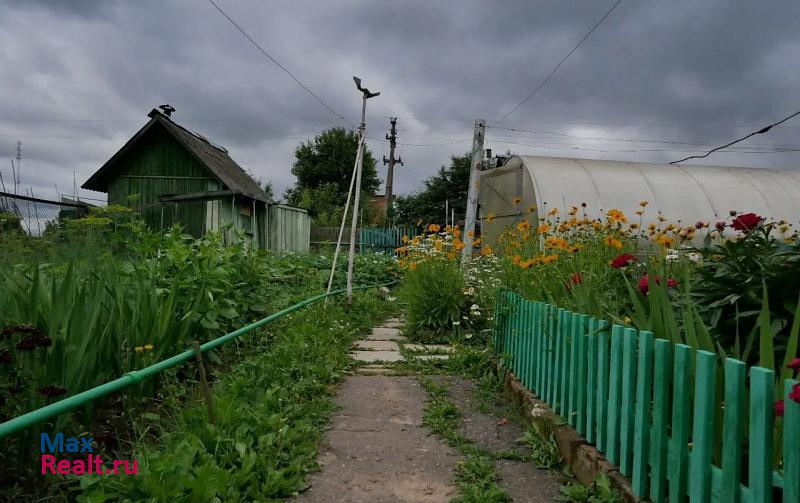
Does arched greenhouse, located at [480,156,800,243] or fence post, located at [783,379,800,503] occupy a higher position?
A: arched greenhouse, located at [480,156,800,243]

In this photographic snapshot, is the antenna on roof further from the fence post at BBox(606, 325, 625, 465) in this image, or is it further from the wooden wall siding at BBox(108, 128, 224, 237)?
the fence post at BBox(606, 325, 625, 465)

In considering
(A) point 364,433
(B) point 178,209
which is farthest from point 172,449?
(B) point 178,209

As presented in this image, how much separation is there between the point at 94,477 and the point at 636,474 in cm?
203

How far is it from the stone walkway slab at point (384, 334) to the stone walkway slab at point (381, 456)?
1.95m

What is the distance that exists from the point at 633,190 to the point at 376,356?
7188 millimetres

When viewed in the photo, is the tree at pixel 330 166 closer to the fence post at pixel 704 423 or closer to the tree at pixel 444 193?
the tree at pixel 444 193

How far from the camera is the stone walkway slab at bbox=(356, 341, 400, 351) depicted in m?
5.22

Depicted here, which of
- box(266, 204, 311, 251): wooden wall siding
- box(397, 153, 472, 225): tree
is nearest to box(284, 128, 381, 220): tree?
box(397, 153, 472, 225): tree

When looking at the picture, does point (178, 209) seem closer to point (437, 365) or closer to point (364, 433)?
point (437, 365)

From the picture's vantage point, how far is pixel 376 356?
4.88 meters

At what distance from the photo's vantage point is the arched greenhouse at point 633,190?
945cm

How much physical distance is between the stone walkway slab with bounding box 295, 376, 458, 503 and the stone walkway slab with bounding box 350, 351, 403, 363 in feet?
2.92

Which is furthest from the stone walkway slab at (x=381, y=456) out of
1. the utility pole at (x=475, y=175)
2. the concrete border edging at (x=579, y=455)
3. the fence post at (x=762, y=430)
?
the utility pole at (x=475, y=175)

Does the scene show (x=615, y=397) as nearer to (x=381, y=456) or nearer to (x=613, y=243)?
(x=381, y=456)
